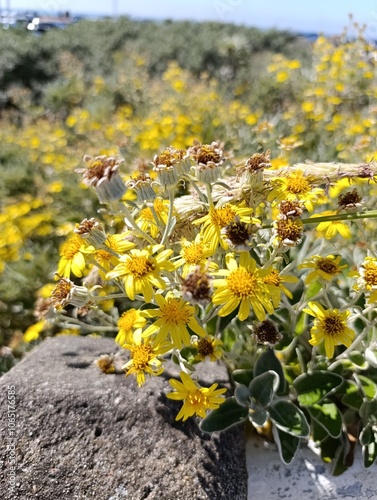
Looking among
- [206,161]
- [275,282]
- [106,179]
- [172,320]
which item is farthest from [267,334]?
[106,179]

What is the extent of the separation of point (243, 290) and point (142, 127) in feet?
10.5

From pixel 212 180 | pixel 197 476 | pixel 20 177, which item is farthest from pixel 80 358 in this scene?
pixel 20 177

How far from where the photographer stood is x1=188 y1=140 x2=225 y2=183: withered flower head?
1.14m

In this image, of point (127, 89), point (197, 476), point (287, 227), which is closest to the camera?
point (287, 227)

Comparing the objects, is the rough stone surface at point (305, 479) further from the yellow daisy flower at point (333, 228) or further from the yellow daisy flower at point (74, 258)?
the yellow daisy flower at point (74, 258)

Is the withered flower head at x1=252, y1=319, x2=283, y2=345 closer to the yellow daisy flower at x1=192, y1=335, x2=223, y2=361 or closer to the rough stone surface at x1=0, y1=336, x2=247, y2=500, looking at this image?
the yellow daisy flower at x1=192, y1=335, x2=223, y2=361

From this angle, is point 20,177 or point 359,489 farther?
point 20,177

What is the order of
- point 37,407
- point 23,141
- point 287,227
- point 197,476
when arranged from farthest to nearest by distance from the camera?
point 23,141, point 37,407, point 197,476, point 287,227

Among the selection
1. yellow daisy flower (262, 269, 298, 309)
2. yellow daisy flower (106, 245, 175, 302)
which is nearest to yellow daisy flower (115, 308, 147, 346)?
yellow daisy flower (106, 245, 175, 302)

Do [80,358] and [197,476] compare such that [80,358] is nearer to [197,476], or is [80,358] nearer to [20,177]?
[197,476]

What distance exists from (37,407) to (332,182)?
3.35 feet

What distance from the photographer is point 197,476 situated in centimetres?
137

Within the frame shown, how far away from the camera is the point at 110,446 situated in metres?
1.42

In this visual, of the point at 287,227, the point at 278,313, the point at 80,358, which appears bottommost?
the point at 80,358
